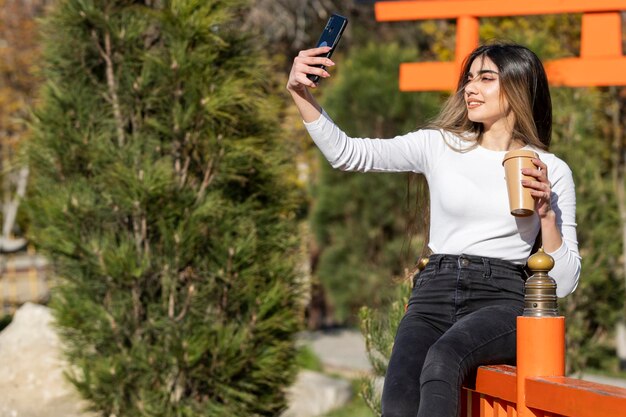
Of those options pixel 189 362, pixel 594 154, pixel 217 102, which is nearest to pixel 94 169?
pixel 217 102

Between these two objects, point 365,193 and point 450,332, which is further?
point 365,193

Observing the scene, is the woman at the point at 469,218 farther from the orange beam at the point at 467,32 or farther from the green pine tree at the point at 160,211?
the orange beam at the point at 467,32

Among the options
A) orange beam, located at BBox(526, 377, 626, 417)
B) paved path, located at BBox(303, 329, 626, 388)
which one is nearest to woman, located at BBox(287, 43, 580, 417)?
orange beam, located at BBox(526, 377, 626, 417)

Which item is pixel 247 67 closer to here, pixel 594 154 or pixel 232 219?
pixel 232 219

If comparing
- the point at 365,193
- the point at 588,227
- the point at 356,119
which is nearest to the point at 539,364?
the point at 588,227

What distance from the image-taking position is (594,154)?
7.94 m

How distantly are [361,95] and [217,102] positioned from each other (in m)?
7.93

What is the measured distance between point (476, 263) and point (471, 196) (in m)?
0.20

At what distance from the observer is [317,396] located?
745cm

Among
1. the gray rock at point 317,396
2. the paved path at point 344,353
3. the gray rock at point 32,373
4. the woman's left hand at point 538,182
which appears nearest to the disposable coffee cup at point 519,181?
the woman's left hand at point 538,182

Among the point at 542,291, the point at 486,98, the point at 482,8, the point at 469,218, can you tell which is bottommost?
the point at 542,291

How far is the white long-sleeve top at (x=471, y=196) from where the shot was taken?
288 cm

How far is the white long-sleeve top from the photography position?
9.46 ft

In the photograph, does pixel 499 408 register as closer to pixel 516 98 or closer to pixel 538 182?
pixel 538 182
